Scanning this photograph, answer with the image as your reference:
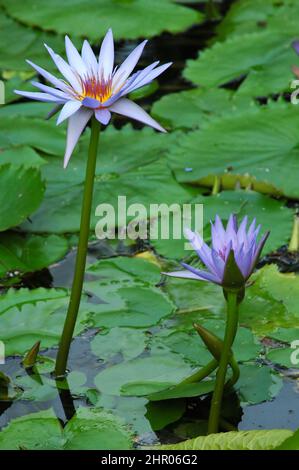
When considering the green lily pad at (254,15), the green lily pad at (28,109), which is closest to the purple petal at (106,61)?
the green lily pad at (28,109)

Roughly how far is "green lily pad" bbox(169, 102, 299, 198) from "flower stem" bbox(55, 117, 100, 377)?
104 cm

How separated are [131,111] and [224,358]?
527 millimetres

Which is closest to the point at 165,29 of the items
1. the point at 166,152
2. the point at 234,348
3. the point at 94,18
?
the point at 94,18

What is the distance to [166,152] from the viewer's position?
122 inches

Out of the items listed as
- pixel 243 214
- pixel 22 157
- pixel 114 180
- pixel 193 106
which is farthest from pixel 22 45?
pixel 243 214

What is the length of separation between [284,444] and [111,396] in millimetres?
522

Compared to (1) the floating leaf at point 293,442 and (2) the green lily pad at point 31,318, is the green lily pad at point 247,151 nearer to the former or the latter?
(2) the green lily pad at point 31,318

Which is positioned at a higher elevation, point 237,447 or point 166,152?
point 166,152

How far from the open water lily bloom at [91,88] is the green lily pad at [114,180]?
0.82 meters

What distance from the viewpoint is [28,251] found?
2.62 meters

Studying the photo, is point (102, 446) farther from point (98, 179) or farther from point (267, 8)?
point (267, 8)

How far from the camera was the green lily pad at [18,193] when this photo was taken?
100 inches

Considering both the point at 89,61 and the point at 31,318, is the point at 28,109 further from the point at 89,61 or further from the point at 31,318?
the point at 89,61

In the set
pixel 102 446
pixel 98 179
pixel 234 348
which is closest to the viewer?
pixel 102 446
